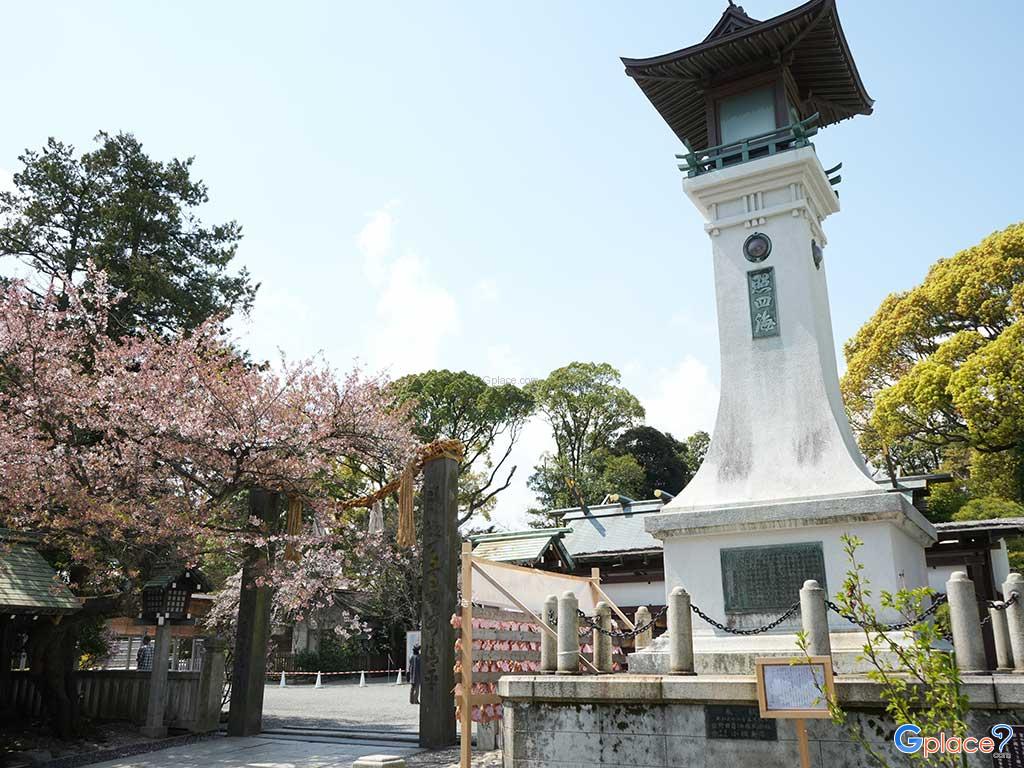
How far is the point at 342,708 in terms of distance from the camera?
19062 mm

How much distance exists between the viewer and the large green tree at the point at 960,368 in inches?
914

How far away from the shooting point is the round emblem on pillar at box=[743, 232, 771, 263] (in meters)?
11.9

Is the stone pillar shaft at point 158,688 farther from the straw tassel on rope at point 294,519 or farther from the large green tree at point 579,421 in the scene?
the large green tree at point 579,421

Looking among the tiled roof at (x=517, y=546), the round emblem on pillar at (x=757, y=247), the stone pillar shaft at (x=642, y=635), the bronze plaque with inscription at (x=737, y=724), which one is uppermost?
the round emblem on pillar at (x=757, y=247)

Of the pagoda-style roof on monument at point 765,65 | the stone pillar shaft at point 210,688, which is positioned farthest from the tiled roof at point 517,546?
the pagoda-style roof on monument at point 765,65

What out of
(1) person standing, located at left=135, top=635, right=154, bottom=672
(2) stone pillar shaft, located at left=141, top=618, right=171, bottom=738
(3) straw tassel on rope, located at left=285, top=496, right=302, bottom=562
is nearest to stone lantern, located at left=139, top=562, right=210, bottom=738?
(2) stone pillar shaft, located at left=141, top=618, right=171, bottom=738

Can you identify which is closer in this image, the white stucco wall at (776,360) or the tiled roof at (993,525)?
the white stucco wall at (776,360)

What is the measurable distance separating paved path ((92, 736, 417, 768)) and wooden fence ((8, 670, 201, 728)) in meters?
1.34

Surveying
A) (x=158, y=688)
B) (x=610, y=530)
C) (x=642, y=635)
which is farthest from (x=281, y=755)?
(x=610, y=530)

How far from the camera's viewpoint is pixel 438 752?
11.5 metres

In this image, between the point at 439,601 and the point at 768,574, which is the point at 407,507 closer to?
the point at 439,601

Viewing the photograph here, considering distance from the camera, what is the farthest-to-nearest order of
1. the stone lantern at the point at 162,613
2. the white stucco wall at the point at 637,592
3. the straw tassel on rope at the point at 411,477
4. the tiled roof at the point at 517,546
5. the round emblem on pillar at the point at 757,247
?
the white stucco wall at the point at 637,592 < the tiled roof at the point at 517,546 < the stone lantern at the point at 162,613 < the straw tassel on rope at the point at 411,477 < the round emblem on pillar at the point at 757,247

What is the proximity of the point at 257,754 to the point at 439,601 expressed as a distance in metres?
3.70

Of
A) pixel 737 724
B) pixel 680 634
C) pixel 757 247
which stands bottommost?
pixel 737 724
